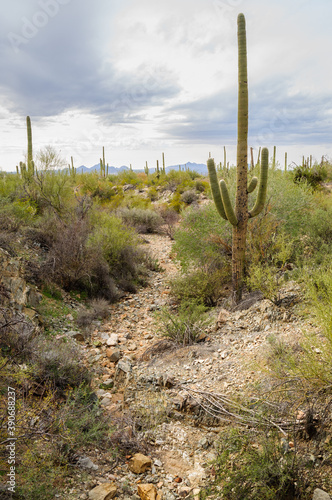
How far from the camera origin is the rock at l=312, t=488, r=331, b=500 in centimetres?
264

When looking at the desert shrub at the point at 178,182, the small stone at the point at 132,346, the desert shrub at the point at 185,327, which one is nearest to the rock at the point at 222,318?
the desert shrub at the point at 185,327

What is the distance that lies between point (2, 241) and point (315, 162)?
67.4ft

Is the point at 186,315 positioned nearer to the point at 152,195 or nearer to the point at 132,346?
the point at 132,346

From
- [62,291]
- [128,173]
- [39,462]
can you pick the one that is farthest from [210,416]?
[128,173]

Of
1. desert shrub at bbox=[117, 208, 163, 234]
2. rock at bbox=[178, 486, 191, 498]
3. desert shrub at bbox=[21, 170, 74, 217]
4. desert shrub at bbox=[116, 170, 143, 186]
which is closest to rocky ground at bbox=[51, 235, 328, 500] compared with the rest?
rock at bbox=[178, 486, 191, 498]

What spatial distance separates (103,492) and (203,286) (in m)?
5.29

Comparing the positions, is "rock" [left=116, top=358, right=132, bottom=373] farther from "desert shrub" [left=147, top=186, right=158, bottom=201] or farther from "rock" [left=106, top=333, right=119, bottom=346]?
"desert shrub" [left=147, top=186, right=158, bottom=201]

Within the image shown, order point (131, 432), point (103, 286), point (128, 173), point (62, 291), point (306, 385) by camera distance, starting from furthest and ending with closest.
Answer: point (128, 173)
point (103, 286)
point (62, 291)
point (131, 432)
point (306, 385)

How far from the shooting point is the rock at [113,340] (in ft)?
21.7

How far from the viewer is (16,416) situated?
324 centimetres

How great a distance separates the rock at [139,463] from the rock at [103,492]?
1.15 ft

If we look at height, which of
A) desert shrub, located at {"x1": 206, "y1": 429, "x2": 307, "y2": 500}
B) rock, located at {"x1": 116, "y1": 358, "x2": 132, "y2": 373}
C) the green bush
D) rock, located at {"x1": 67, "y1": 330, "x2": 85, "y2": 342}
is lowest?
rock, located at {"x1": 116, "y1": 358, "x2": 132, "y2": 373}

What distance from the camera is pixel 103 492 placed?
3.15 meters

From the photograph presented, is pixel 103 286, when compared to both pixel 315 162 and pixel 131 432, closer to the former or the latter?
pixel 131 432
